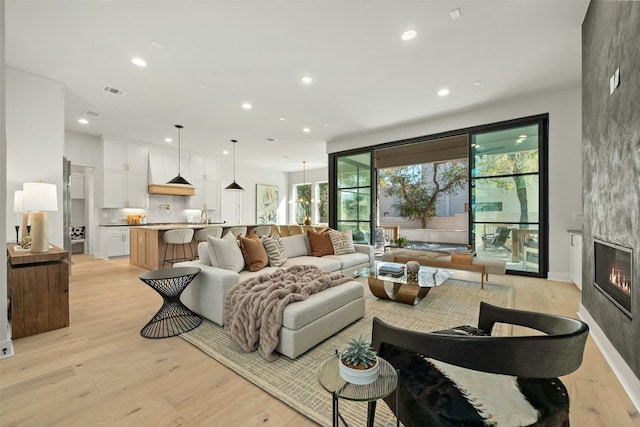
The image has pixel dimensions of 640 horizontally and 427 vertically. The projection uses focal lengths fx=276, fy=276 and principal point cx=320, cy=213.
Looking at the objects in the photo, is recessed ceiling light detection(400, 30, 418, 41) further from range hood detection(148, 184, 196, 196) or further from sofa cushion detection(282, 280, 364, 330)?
range hood detection(148, 184, 196, 196)

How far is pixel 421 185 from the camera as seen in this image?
35.5 ft

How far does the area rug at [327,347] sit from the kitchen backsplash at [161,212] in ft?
19.6

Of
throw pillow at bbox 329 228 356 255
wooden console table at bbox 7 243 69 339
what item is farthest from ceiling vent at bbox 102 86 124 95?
throw pillow at bbox 329 228 356 255

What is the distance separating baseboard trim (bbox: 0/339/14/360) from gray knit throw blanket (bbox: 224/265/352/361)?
1633mm

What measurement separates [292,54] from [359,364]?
331cm

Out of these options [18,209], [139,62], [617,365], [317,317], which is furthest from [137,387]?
[139,62]

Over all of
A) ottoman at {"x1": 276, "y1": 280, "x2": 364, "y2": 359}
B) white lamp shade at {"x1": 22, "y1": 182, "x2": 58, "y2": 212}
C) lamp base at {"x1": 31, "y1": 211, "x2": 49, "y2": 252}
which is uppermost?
white lamp shade at {"x1": 22, "y1": 182, "x2": 58, "y2": 212}

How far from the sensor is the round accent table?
1.02 meters

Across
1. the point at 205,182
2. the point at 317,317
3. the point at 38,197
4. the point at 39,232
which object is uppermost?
the point at 205,182

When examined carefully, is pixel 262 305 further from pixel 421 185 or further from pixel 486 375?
pixel 421 185

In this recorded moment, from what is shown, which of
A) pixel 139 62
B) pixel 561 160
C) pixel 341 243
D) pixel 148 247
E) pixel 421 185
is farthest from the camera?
pixel 421 185

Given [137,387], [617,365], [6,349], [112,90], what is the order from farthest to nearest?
1. [112,90]
2. [6,349]
3. [617,365]
4. [137,387]

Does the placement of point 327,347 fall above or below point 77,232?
below

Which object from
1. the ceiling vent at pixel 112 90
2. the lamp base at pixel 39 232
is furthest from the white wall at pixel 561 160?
the lamp base at pixel 39 232
